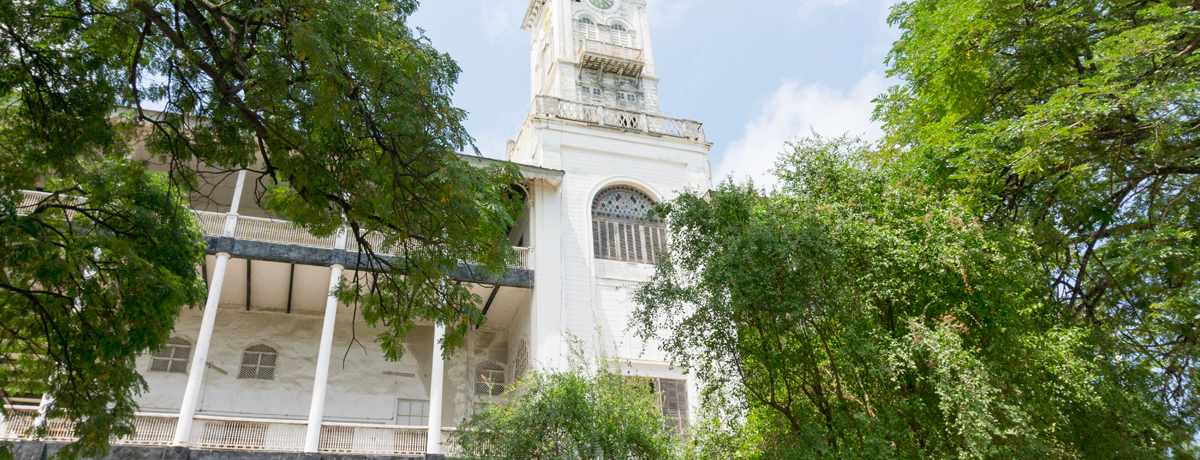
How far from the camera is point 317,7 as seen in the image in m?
5.34

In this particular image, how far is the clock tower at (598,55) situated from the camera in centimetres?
2047

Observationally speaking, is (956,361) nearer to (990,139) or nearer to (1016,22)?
(990,139)

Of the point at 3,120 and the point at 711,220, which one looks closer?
the point at 3,120

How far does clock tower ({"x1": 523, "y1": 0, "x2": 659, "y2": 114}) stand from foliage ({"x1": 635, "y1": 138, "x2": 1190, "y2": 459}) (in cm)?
1154

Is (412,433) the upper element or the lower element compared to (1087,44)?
lower

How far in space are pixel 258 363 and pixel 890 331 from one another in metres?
12.5

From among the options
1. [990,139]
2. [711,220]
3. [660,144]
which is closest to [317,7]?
[711,220]

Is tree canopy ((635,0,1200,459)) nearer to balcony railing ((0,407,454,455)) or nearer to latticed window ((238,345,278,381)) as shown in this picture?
balcony railing ((0,407,454,455))

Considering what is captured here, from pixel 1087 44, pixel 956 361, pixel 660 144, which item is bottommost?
pixel 956 361

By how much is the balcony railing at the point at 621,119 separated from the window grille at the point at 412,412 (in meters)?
6.83

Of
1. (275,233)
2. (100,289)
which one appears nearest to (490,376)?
(275,233)

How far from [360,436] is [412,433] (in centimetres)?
149

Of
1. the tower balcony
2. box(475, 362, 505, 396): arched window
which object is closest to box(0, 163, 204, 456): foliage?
box(475, 362, 505, 396): arched window

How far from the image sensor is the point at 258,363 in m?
15.3
